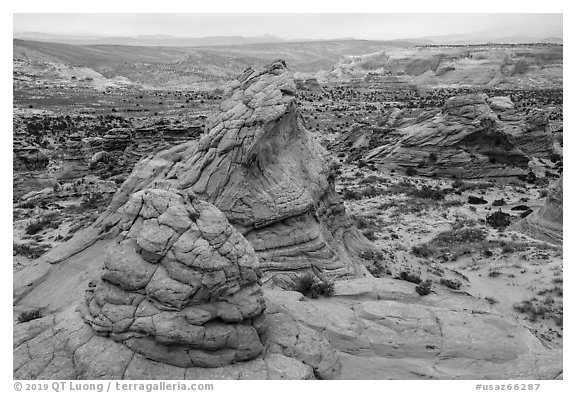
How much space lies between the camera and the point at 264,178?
20.3 m

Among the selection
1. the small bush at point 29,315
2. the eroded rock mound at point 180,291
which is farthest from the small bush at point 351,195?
the small bush at point 29,315

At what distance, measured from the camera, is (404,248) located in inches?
1140

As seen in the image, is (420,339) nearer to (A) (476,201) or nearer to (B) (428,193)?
(B) (428,193)

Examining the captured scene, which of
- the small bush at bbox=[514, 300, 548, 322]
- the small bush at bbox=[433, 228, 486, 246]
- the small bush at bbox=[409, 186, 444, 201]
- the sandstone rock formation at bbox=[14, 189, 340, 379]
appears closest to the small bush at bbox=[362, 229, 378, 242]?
the small bush at bbox=[433, 228, 486, 246]

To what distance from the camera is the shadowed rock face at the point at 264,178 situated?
763 inches

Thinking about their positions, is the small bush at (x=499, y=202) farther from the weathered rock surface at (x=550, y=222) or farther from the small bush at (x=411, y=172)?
the small bush at (x=411, y=172)

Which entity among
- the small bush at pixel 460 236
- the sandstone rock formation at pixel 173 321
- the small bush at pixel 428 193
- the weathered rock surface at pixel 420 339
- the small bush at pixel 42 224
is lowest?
the small bush at pixel 460 236

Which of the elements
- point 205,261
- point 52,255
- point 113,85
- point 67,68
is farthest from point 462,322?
point 67,68

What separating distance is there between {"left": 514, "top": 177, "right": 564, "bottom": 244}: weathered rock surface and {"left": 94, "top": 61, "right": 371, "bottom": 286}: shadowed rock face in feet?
48.9

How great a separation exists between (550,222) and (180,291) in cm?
2753

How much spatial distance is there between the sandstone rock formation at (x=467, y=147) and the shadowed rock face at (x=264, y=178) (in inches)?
1134

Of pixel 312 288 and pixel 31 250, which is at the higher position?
pixel 312 288

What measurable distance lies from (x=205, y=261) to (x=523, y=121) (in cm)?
5204

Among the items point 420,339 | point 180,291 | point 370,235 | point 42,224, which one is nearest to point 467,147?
point 370,235
